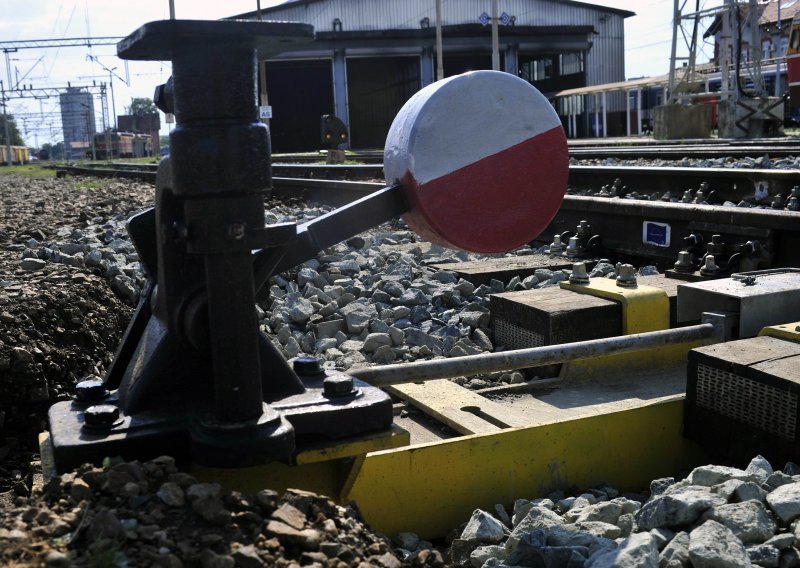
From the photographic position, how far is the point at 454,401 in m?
3.00

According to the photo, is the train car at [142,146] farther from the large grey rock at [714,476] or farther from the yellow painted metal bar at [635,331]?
the large grey rock at [714,476]

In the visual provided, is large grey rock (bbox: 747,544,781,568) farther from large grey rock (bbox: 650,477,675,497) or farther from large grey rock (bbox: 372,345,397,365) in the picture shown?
large grey rock (bbox: 372,345,397,365)

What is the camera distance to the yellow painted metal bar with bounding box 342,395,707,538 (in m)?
2.23

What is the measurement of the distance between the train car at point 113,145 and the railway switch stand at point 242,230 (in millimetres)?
64652

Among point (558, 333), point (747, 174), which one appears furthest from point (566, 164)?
point (747, 174)

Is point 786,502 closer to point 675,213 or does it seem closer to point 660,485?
point 660,485

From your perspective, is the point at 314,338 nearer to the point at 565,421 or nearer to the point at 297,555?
the point at 565,421

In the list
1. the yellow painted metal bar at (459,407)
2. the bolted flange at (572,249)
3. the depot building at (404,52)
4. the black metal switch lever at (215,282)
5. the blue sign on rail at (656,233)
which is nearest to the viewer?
the black metal switch lever at (215,282)

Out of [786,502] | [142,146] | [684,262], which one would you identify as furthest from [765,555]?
[142,146]

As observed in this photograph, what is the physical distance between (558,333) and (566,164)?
148 cm

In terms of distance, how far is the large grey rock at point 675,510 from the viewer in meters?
1.89

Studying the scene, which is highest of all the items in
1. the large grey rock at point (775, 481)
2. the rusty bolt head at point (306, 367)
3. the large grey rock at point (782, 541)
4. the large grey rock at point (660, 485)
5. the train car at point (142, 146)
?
the train car at point (142, 146)

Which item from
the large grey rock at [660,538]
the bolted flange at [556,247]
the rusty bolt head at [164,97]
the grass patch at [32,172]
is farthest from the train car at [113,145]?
the large grey rock at [660,538]

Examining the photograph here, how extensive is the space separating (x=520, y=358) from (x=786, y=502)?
87 centimetres
